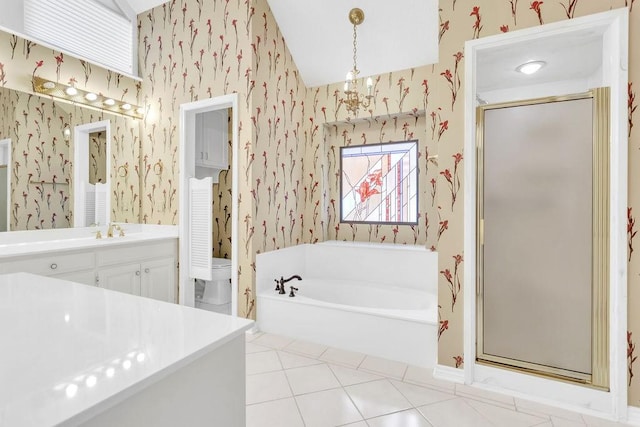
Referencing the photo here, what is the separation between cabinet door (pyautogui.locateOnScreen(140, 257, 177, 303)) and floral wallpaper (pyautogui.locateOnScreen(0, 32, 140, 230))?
0.84 m

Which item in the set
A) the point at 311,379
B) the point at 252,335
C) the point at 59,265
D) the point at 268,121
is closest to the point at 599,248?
the point at 311,379

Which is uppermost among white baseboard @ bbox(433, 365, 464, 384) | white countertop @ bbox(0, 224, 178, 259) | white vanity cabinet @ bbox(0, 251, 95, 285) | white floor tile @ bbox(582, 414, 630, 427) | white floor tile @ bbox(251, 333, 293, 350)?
white countertop @ bbox(0, 224, 178, 259)

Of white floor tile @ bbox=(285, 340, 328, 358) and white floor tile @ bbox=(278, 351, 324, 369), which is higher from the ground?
white floor tile @ bbox=(285, 340, 328, 358)

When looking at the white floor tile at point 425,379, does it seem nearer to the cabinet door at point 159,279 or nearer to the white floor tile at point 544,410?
the white floor tile at point 544,410

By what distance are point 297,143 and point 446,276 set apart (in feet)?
7.64

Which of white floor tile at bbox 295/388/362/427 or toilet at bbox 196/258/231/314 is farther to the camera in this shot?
toilet at bbox 196/258/231/314

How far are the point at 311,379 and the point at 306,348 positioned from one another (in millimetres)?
490

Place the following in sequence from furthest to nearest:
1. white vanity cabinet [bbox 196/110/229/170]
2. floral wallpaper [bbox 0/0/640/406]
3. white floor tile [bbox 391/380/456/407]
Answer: white vanity cabinet [bbox 196/110/229/170] < floral wallpaper [bbox 0/0/640/406] < white floor tile [bbox 391/380/456/407]

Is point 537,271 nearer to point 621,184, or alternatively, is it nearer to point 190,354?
point 621,184

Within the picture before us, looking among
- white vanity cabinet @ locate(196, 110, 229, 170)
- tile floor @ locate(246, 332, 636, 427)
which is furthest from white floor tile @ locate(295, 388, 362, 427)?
white vanity cabinet @ locate(196, 110, 229, 170)

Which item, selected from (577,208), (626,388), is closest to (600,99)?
(577,208)

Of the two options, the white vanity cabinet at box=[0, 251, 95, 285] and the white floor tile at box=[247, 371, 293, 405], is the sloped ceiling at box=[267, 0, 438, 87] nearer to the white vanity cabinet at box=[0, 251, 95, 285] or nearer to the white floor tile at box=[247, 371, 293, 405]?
the white vanity cabinet at box=[0, 251, 95, 285]

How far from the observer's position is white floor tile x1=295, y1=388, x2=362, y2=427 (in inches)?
73.5

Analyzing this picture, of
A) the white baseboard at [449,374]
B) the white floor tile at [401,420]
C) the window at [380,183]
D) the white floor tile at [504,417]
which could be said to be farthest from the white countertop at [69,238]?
the white floor tile at [504,417]
